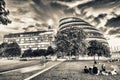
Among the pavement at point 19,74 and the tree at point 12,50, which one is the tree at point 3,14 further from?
the tree at point 12,50

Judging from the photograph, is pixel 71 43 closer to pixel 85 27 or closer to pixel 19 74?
pixel 19 74

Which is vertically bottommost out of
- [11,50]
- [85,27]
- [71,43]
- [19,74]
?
[19,74]

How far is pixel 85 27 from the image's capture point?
582ft

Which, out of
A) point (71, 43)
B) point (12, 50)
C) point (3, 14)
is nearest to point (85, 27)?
point (12, 50)

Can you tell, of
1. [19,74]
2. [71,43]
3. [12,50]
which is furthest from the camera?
[12,50]

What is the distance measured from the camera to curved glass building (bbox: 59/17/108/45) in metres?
166

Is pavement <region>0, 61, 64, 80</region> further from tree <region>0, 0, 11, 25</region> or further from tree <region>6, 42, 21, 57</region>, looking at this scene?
tree <region>6, 42, 21, 57</region>

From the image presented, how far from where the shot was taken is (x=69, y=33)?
8181 cm

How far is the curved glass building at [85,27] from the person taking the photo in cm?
16601

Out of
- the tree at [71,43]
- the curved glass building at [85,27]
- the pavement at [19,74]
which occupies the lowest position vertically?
the pavement at [19,74]

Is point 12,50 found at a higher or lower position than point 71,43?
higher

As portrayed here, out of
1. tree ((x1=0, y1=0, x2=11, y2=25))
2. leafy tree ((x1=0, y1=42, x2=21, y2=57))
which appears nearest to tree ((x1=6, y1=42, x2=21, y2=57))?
leafy tree ((x1=0, y1=42, x2=21, y2=57))

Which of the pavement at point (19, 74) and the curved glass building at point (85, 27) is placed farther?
the curved glass building at point (85, 27)

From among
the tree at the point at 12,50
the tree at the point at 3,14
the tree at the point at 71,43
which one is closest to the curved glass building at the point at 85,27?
the tree at the point at 12,50
